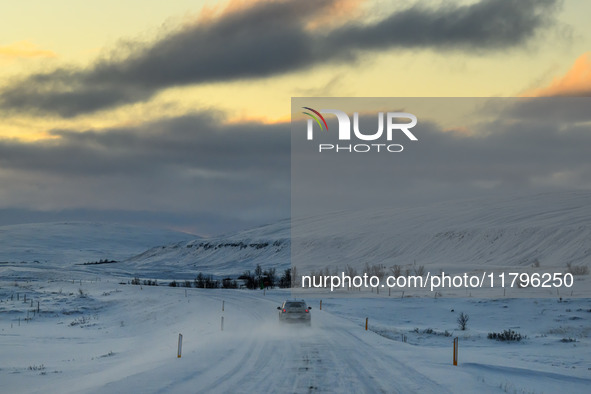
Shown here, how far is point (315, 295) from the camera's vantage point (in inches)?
2569

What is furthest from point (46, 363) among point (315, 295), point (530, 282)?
point (530, 282)

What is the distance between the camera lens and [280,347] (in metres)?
23.9

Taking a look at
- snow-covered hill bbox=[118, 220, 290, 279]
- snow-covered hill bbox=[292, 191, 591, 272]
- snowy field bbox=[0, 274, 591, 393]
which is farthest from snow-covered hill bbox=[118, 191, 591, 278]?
snowy field bbox=[0, 274, 591, 393]

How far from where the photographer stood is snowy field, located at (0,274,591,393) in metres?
16.7

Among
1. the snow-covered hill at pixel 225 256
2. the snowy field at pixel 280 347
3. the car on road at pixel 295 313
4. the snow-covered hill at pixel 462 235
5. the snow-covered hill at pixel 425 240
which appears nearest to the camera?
the snowy field at pixel 280 347

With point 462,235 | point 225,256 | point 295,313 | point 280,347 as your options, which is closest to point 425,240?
point 462,235

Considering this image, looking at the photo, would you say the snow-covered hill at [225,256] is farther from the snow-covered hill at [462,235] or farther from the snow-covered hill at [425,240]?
the snow-covered hill at [462,235]

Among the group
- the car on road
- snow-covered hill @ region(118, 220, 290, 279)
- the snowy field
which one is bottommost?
the snowy field

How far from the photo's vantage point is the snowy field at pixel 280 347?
16.7m

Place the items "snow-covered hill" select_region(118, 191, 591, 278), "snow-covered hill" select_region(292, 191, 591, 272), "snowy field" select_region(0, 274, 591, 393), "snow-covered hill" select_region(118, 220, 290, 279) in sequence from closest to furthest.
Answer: "snowy field" select_region(0, 274, 591, 393), "snow-covered hill" select_region(292, 191, 591, 272), "snow-covered hill" select_region(118, 191, 591, 278), "snow-covered hill" select_region(118, 220, 290, 279)

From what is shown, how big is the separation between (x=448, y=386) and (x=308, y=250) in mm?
131562

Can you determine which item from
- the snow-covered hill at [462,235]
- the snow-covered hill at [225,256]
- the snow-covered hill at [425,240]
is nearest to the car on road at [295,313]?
the snow-covered hill at [425,240]

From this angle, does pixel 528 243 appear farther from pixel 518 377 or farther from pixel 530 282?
pixel 518 377

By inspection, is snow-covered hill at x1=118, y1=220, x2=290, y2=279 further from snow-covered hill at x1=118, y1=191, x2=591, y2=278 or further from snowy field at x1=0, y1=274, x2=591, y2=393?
snowy field at x1=0, y1=274, x2=591, y2=393
